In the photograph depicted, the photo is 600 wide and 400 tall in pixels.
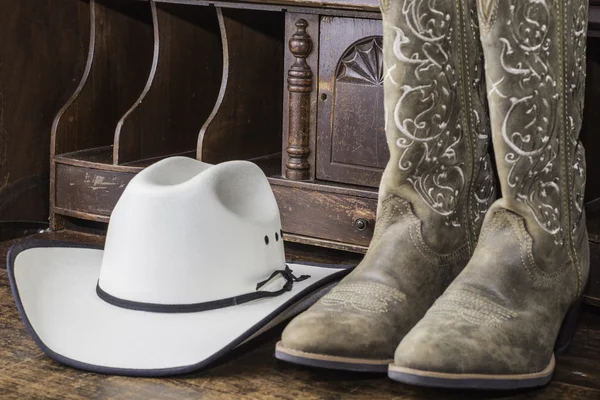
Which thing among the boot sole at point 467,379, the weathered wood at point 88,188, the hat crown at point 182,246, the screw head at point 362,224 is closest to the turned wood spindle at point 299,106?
the screw head at point 362,224

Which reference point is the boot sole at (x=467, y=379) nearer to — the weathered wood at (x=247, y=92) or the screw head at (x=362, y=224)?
the screw head at (x=362, y=224)

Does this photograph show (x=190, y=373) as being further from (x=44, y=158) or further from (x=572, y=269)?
(x=44, y=158)

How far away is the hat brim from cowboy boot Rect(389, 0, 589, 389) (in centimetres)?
24

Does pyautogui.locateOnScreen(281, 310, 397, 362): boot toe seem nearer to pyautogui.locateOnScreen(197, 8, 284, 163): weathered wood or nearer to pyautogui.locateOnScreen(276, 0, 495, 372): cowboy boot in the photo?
pyautogui.locateOnScreen(276, 0, 495, 372): cowboy boot

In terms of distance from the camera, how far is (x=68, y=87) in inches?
89.3

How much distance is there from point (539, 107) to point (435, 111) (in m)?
0.15

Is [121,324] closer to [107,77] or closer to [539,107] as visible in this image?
[539,107]

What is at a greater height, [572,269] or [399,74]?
[399,74]

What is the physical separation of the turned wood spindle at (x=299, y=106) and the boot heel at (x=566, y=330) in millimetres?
679

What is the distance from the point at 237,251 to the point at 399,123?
11.3 inches

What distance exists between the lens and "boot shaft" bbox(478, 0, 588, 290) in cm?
124

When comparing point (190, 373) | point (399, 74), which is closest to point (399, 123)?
point (399, 74)

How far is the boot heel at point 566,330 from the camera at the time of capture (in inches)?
54.1

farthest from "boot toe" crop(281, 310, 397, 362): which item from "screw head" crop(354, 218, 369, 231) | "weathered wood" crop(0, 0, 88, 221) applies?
"weathered wood" crop(0, 0, 88, 221)
